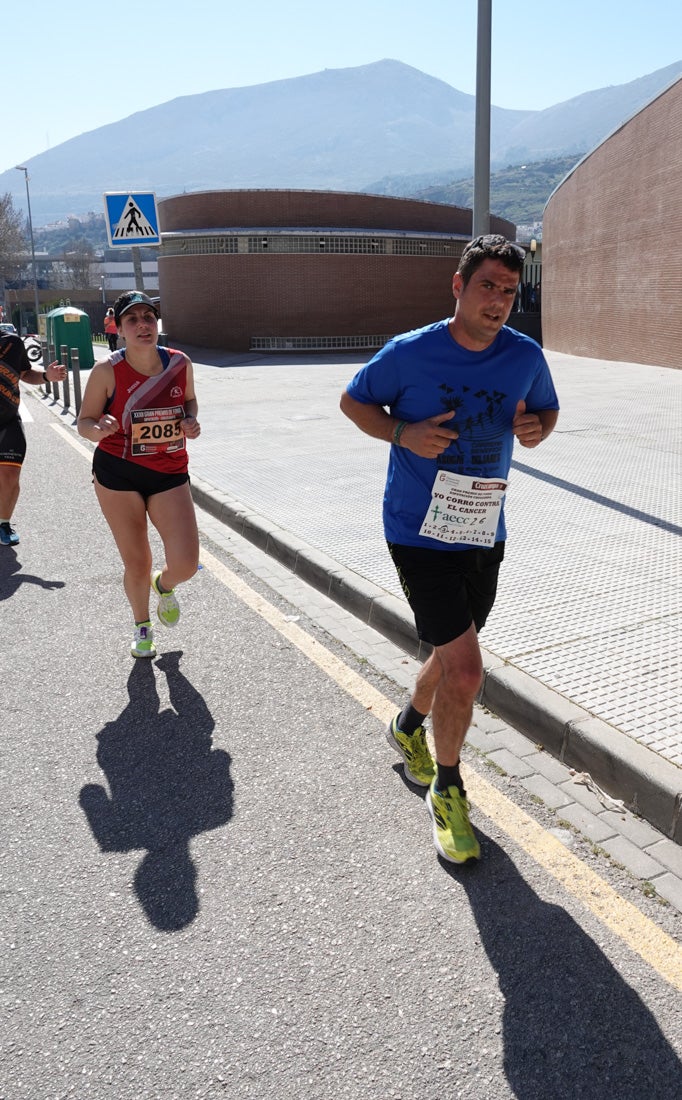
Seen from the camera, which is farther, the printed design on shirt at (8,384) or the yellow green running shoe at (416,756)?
the printed design on shirt at (8,384)

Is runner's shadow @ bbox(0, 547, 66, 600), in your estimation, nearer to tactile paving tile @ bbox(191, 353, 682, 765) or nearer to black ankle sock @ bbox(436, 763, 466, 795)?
tactile paving tile @ bbox(191, 353, 682, 765)

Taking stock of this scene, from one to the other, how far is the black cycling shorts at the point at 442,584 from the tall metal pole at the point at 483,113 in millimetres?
8263

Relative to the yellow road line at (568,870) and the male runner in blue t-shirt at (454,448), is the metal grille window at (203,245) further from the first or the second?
the male runner in blue t-shirt at (454,448)

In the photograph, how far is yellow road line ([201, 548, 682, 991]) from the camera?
105 inches

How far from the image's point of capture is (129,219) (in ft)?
39.8

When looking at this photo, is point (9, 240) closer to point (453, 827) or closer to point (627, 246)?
point (627, 246)

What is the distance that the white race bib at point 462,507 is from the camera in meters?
3.15

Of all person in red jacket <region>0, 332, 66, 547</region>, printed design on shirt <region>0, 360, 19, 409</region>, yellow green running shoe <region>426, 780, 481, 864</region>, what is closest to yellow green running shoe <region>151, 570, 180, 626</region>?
yellow green running shoe <region>426, 780, 481, 864</region>

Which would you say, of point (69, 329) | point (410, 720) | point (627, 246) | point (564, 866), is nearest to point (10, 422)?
point (410, 720)

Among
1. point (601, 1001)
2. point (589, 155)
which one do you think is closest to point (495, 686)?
point (601, 1001)

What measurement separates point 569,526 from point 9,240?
77.9m

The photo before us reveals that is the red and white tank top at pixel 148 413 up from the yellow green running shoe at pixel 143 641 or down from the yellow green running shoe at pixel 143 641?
up

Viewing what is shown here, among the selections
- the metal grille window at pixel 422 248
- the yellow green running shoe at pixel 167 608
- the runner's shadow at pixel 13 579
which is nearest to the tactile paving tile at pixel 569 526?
the yellow green running shoe at pixel 167 608

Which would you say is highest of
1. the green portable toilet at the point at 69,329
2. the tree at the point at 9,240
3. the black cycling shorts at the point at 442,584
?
the tree at the point at 9,240
